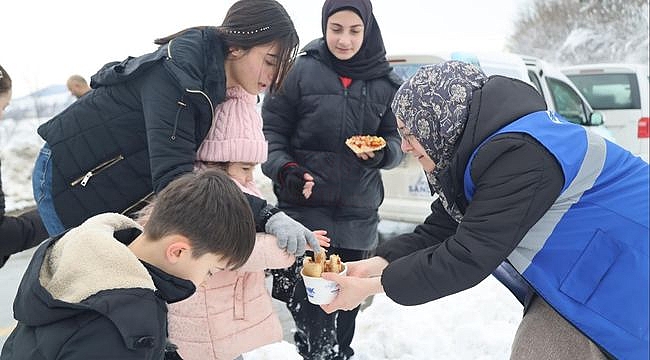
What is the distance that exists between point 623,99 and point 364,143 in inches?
343

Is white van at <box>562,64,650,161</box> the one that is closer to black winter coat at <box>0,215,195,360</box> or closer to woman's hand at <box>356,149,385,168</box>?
woman's hand at <box>356,149,385,168</box>

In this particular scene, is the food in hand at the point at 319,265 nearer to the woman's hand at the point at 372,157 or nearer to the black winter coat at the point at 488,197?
the black winter coat at the point at 488,197

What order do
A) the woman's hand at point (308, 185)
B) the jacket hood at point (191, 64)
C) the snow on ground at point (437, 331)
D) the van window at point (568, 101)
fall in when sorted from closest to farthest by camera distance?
the jacket hood at point (191, 64) < the woman's hand at point (308, 185) < the snow on ground at point (437, 331) < the van window at point (568, 101)

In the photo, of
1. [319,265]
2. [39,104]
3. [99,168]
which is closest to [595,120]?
[319,265]

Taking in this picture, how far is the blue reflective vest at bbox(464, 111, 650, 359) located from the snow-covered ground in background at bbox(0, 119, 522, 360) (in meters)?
1.98

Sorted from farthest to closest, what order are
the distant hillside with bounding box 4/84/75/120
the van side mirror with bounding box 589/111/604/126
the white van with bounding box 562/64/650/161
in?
the distant hillside with bounding box 4/84/75/120, the white van with bounding box 562/64/650/161, the van side mirror with bounding box 589/111/604/126

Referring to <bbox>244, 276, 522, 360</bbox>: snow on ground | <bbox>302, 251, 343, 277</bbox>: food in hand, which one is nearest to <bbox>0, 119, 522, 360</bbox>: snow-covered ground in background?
<bbox>244, 276, 522, 360</bbox>: snow on ground

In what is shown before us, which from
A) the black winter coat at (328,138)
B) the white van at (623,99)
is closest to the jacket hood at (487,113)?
the black winter coat at (328,138)

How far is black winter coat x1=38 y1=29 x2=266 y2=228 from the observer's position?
6.79ft

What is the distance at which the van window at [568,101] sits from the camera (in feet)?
26.4

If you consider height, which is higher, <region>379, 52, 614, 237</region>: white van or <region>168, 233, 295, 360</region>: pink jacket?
<region>168, 233, 295, 360</region>: pink jacket

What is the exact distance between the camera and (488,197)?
5.59 ft

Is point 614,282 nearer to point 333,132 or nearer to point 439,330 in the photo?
point 333,132

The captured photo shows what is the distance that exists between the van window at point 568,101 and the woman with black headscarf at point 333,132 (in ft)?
18.4
